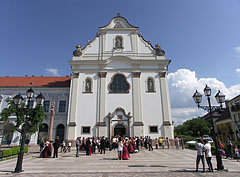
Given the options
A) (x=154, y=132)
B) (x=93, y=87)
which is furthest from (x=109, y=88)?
(x=154, y=132)

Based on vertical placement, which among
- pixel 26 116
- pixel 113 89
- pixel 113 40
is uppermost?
pixel 113 40

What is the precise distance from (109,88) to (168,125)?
399 inches

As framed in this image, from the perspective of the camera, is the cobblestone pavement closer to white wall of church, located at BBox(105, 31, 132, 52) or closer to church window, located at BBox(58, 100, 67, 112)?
church window, located at BBox(58, 100, 67, 112)

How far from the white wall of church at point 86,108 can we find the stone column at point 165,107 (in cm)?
1004

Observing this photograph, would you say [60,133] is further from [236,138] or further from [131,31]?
[236,138]

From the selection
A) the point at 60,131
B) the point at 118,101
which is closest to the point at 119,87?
the point at 118,101

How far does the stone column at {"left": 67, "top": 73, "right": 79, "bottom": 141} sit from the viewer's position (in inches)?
872

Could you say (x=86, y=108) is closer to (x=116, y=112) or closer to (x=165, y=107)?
(x=116, y=112)

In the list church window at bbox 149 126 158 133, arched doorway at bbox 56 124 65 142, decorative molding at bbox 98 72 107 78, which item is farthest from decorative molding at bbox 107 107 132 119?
arched doorway at bbox 56 124 65 142

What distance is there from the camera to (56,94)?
2775 centimetres

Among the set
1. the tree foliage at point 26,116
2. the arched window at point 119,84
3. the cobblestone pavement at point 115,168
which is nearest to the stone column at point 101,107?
the arched window at point 119,84

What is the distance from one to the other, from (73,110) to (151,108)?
11421 millimetres

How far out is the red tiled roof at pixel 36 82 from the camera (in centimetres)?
2848

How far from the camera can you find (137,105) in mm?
23422
